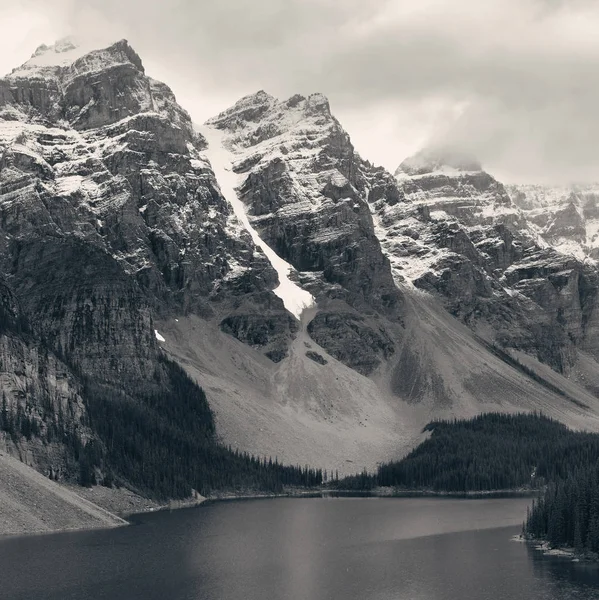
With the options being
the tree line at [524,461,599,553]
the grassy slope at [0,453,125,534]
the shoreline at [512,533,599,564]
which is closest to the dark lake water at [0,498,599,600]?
the shoreline at [512,533,599,564]

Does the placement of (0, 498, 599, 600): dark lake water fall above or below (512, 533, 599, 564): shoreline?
below

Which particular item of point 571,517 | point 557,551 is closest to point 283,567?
point 557,551

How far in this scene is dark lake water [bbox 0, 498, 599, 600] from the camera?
438 feet

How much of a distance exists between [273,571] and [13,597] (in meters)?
33.6

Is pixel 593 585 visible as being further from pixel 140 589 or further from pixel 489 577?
pixel 140 589

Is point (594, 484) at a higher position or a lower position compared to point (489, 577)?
higher

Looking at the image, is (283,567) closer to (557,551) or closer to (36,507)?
(557,551)

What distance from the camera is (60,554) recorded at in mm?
154750

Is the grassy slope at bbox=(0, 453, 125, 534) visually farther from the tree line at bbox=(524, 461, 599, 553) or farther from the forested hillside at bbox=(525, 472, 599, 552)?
the forested hillside at bbox=(525, 472, 599, 552)

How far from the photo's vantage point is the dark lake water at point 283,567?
134 meters

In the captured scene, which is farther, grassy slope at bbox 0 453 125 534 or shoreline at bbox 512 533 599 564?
grassy slope at bbox 0 453 125 534

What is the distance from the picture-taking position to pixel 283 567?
496 ft

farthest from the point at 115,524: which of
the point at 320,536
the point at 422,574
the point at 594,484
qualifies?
the point at 594,484

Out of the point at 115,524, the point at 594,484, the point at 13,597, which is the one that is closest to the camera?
the point at 13,597
